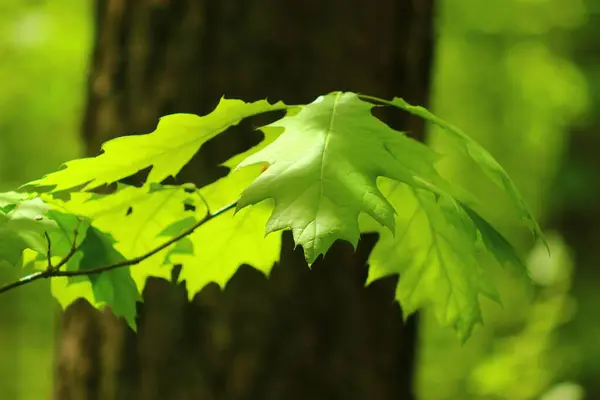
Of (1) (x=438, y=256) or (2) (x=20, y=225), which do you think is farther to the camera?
(1) (x=438, y=256)

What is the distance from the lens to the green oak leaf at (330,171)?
1.63ft

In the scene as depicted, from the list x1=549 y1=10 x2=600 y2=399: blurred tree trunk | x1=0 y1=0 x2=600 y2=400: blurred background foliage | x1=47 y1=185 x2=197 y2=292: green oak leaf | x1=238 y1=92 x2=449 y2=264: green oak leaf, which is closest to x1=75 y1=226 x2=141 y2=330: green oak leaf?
x1=47 y1=185 x2=197 y2=292: green oak leaf

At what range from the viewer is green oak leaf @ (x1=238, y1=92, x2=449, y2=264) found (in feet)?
1.63

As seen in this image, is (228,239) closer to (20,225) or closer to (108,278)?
(108,278)

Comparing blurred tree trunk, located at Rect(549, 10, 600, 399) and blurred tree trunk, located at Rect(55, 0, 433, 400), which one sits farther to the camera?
A: blurred tree trunk, located at Rect(549, 10, 600, 399)

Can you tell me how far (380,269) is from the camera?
77cm

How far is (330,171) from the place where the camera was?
0.53 meters

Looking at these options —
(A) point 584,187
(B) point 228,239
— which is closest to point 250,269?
(B) point 228,239

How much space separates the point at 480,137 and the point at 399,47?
397 cm

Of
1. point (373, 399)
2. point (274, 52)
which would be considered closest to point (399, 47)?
point (274, 52)

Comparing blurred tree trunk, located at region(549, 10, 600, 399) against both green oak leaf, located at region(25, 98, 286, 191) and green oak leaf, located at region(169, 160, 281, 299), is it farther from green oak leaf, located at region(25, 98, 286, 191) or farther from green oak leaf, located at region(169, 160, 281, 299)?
green oak leaf, located at region(25, 98, 286, 191)

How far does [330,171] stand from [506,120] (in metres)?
4.78

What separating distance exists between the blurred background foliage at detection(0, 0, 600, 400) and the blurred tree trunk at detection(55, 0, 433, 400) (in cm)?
150

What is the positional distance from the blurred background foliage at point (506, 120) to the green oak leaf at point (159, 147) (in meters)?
2.40
